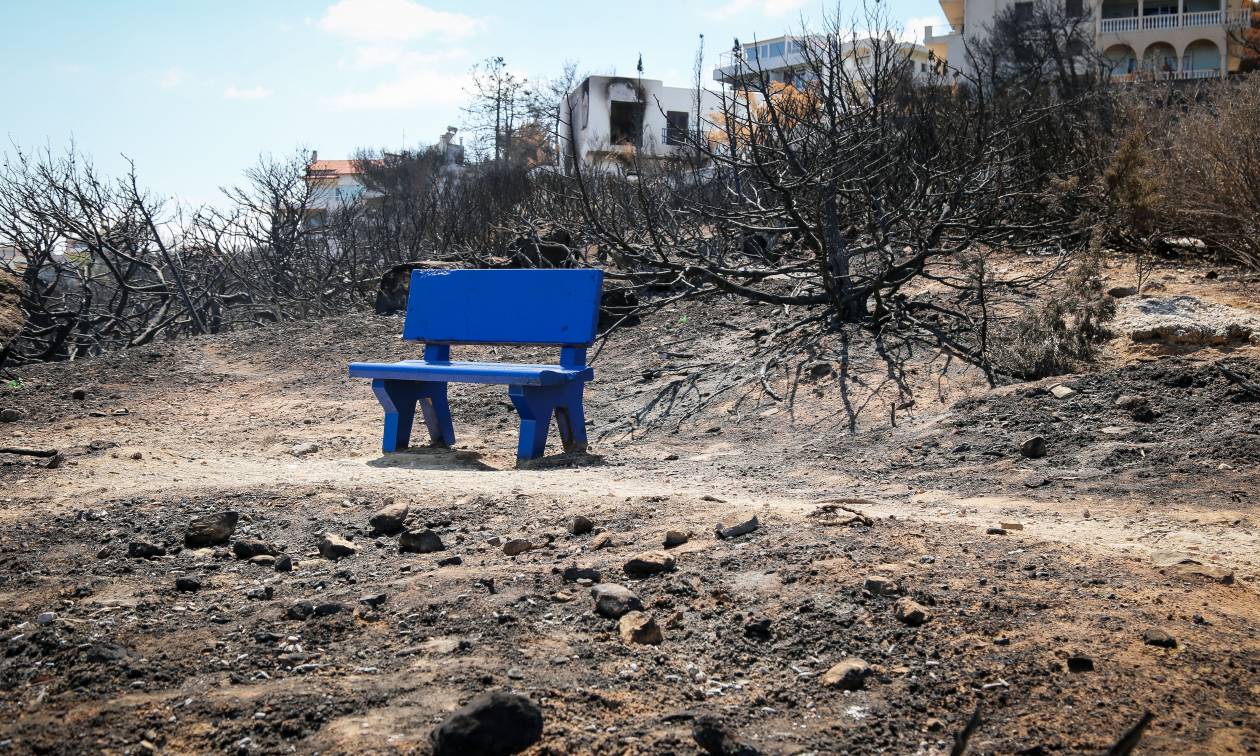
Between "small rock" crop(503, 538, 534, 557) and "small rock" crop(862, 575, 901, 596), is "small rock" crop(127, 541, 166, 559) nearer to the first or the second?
"small rock" crop(503, 538, 534, 557)

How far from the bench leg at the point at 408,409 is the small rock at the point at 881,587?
13.6 feet

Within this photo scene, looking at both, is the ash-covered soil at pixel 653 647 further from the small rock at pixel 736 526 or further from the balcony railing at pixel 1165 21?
the balcony railing at pixel 1165 21

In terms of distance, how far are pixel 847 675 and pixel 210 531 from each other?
243 cm

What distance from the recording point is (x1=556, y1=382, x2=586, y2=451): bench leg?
20.7ft

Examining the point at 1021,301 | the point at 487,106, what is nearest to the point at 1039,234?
the point at 1021,301

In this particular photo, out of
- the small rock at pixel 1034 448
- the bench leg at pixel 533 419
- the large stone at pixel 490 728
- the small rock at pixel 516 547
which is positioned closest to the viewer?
the large stone at pixel 490 728

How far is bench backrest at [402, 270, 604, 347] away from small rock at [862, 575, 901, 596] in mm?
3564

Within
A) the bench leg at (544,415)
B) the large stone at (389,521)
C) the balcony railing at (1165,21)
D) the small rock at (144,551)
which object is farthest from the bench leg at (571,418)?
the balcony railing at (1165,21)

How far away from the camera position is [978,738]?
2057 mm

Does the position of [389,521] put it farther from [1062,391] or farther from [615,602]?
[1062,391]

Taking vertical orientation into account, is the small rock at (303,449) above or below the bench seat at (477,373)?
below

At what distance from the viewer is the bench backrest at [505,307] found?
6.43 metres

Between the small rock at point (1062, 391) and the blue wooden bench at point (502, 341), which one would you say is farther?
the blue wooden bench at point (502, 341)

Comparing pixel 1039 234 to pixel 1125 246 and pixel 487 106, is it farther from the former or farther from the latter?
pixel 487 106
